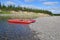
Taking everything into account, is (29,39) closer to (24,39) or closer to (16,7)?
(24,39)

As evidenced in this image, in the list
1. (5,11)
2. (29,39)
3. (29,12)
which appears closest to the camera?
(29,39)

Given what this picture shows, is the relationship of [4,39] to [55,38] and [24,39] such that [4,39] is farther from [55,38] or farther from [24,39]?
[55,38]

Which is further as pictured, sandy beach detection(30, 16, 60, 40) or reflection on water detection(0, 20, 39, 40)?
reflection on water detection(0, 20, 39, 40)

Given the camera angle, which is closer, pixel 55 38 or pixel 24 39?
pixel 55 38

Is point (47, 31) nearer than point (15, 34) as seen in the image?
No

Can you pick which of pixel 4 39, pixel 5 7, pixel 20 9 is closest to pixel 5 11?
pixel 5 7

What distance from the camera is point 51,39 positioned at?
22.2 meters

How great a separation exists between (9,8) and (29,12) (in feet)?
73.8

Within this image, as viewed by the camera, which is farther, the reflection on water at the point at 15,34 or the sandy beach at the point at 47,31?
the reflection on water at the point at 15,34

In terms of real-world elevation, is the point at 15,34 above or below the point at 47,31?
below

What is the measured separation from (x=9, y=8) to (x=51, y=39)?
169m

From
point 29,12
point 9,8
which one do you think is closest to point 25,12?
point 29,12

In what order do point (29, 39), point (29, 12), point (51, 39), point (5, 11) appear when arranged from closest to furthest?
point (51, 39)
point (29, 39)
point (5, 11)
point (29, 12)

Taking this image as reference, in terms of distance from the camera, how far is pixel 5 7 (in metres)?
188
